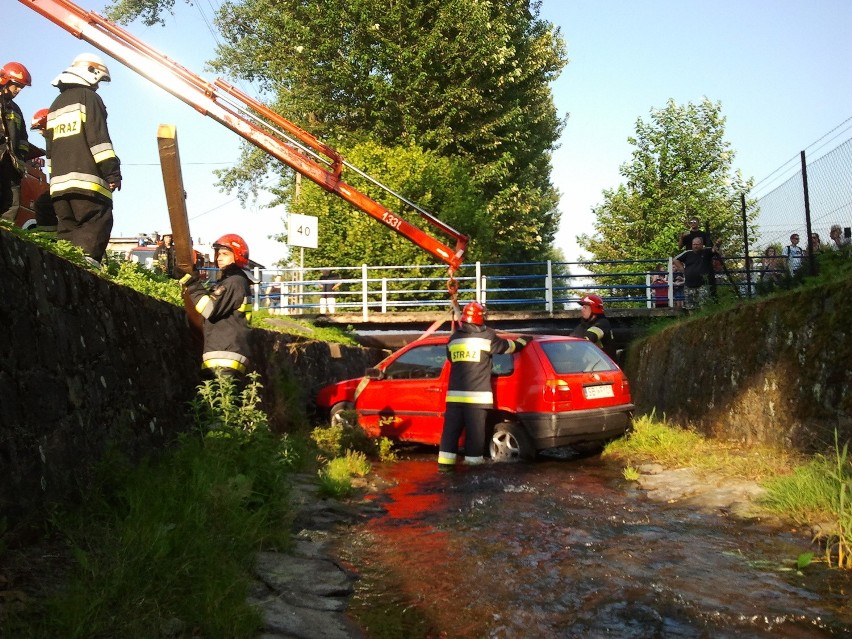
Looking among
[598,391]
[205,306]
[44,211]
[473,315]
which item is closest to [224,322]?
[205,306]

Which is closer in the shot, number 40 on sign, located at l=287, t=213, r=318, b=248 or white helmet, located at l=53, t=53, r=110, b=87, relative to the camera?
white helmet, located at l=53, t=53, r=110, b=87

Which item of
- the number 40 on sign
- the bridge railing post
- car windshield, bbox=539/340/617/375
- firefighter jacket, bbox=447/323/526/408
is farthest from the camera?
the bridge railing post

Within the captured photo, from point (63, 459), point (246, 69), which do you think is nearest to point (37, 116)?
point (63, 459)

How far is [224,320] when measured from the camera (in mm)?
6660

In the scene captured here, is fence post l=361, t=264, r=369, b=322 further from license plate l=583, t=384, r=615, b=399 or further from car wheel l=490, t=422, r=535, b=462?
license plate l=583, t=384, r=615, b=399

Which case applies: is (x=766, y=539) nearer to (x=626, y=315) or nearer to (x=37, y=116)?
(x=37, y=116)

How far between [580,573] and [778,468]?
10.4 feet

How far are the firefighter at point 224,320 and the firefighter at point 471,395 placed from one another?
2.94 m

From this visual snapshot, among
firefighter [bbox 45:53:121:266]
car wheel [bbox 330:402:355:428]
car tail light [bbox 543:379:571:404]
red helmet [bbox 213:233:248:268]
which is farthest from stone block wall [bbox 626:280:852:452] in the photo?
firefighter [bbox 45:53:121:266]

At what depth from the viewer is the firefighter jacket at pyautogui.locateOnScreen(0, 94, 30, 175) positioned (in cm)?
746

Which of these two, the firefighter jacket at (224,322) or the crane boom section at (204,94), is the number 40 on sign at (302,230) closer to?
the crane boom section at (204,94)

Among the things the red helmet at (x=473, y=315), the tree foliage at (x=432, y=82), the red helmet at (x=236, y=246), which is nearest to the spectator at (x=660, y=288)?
the tree foliage at (x=432, y=82)

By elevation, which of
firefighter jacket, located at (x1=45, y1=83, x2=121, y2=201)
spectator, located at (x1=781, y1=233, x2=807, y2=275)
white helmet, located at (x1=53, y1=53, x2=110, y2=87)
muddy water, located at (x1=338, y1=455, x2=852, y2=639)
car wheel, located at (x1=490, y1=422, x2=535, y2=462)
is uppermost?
white helmet, located at (x1=53, y1=53, x2=110, y2=87)

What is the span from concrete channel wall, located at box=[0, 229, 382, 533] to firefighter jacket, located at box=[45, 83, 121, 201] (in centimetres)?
114
